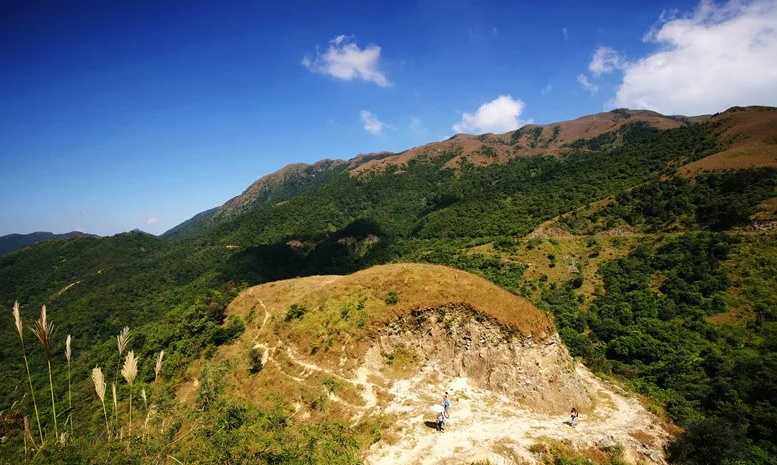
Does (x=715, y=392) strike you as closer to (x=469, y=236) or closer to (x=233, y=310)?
(x=233, y=310)

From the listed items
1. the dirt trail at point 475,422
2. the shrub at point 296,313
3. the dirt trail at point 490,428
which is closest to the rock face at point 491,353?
the dirt trail at point 475,422

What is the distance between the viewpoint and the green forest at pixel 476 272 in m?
13.8

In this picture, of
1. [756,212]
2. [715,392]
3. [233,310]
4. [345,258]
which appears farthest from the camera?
[345,258]

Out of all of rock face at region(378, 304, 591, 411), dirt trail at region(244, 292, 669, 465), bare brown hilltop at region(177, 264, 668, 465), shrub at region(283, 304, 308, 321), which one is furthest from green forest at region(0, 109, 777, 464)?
rock face at region(378, 304, 591, 411)

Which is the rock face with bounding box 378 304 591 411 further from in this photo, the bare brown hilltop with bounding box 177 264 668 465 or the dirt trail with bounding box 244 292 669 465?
the dirt trail with bounding box 244 292 669 465

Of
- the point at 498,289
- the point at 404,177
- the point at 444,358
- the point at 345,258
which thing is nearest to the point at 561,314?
the point at 498,289

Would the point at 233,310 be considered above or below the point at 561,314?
above

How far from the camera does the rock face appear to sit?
26516 millimetres

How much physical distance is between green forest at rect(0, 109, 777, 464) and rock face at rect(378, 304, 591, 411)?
7358mm

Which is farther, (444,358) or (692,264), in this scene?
(692,264)

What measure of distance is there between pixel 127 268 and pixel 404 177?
130 m

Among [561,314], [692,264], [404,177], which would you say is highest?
[404,177]

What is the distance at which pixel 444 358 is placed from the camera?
28.8m

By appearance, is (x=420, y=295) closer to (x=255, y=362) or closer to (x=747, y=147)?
(x=255, y=362)
